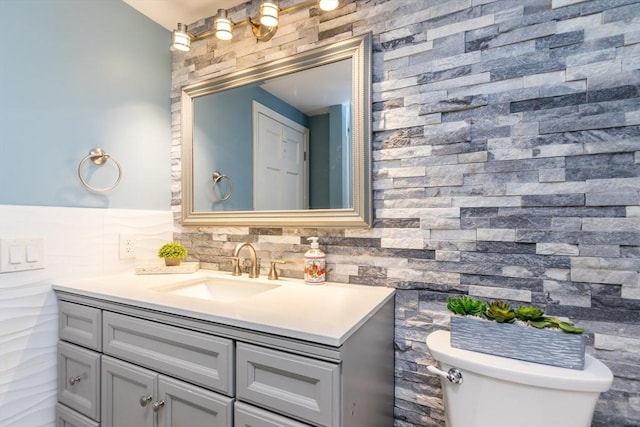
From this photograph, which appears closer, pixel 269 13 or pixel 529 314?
pixel 529 314

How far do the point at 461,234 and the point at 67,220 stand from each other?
1565 mm

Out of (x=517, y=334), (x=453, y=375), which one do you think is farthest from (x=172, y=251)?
(x=517, y=334)

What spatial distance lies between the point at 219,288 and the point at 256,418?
727 mm

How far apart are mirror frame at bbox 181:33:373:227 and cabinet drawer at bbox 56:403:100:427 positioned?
35.5 inches

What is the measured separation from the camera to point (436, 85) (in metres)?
1.19

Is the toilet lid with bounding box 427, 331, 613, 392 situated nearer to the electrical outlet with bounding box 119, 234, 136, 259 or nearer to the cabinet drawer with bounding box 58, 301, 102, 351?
the cabinet drawer with bounding box 58, 301, 102, 351

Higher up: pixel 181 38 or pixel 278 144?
pixel 181 38

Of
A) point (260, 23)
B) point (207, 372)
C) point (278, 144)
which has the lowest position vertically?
point (207, 372)

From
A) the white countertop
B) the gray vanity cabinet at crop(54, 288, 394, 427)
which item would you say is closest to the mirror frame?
the white countertop

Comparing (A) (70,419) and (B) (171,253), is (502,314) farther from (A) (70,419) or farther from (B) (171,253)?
(A) (70,419)

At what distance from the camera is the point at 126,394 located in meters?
1.12

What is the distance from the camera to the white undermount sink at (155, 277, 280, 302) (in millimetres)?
1404

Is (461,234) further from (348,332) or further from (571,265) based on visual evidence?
(348,332)

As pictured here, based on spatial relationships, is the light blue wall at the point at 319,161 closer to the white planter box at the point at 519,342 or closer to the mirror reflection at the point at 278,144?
the mirror reflection at the point at 278,144
